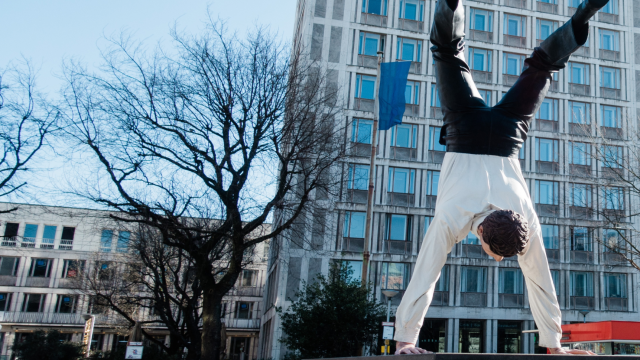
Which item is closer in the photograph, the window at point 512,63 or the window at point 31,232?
the window at point 512,63

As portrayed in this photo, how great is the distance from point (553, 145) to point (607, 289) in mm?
9272

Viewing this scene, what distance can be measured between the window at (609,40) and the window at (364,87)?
15.9 meters

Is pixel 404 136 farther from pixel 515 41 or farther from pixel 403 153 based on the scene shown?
pixel 515 41

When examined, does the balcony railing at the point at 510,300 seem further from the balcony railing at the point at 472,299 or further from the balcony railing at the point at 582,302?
the balcony railing at the point at 582,302

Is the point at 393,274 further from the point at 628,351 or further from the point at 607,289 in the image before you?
the point at 628,351

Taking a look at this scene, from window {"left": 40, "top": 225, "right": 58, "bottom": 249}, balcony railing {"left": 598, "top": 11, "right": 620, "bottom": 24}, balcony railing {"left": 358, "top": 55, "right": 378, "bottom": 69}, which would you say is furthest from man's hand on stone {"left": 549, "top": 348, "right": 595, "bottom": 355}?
window {"left": 40, "top": 225, "right": 58, "bottom": 249}

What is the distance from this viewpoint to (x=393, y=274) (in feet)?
116

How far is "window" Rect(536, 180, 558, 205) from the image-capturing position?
3784 cm

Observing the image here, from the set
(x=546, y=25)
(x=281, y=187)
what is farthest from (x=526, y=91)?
(x=546, y=25)

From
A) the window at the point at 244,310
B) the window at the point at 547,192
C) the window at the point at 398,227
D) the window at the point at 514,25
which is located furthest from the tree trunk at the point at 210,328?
the window at the point at 244,310

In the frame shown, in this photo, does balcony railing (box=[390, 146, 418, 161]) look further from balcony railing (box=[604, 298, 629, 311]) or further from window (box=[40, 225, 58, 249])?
window (box=[40, 225, 58, 249])

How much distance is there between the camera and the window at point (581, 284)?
36969mm

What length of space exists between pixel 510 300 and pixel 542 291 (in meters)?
33.5

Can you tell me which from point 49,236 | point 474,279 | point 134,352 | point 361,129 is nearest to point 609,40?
point 361,129
